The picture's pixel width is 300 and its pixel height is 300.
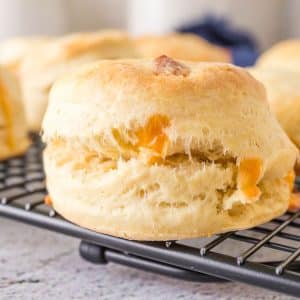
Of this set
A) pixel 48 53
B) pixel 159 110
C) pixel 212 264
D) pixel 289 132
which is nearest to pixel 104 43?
pixel 48 53

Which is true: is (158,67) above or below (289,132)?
above

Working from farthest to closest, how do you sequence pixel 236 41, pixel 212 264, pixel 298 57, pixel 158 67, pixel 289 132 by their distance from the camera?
pixel 236 41 → pixel 298 57 → pixel 289 132 → pixel 158 67 → pixel 212 264

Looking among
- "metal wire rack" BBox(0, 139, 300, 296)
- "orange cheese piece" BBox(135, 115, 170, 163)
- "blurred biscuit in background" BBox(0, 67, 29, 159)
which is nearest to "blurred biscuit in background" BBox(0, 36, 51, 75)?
"blurred biscuit in background" BBox(0, 67, 29, 159)

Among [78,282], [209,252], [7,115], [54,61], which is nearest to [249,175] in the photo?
[209,252]

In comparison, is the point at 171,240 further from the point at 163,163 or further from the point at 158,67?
the point at 158,67

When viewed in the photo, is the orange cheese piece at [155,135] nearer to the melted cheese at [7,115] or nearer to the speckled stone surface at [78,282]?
the speckled stone surface at [78,282]

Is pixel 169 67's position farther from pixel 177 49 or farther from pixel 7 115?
pixel 177 49

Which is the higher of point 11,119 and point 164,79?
point 164,79
